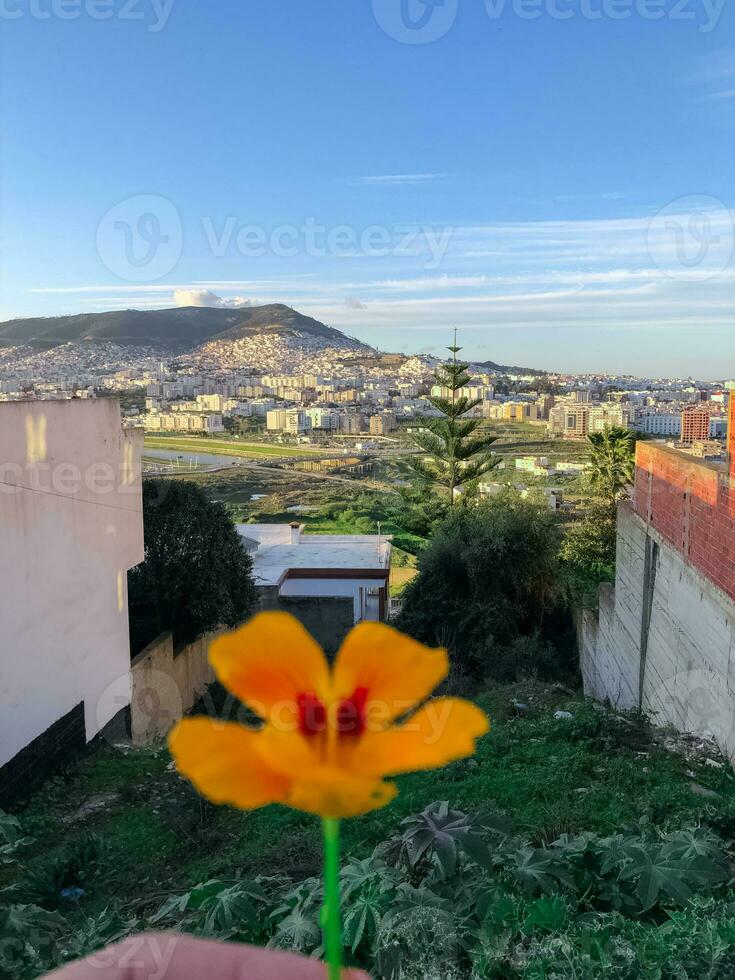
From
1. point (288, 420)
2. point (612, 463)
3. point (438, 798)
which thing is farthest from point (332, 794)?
point (288, 420)

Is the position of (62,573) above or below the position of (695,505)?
below

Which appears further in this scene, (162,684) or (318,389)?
(318,389)

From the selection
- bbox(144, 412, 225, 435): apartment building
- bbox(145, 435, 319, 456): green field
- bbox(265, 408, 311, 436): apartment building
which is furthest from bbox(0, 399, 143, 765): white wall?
bbox(265, 408, 311, 436): apartment building

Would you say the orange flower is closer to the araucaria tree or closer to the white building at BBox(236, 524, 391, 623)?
the white building at BBox(236, 524, 391, 623)

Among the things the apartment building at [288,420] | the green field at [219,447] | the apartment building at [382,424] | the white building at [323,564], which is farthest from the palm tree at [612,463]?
the apartment building at [288,420]

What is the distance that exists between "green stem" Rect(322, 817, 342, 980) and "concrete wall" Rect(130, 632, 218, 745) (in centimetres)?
784

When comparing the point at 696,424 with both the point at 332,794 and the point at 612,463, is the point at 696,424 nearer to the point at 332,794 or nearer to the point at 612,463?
the point at 612,463

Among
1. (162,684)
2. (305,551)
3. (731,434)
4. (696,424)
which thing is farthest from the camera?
(305,551)

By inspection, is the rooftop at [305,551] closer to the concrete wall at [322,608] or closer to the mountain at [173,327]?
the concrete wall at [322,608]

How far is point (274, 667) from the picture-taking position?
0.30 metres

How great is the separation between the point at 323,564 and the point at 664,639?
1015cm

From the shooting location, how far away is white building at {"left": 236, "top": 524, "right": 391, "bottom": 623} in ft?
45.0

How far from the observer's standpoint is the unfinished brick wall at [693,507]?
436cm

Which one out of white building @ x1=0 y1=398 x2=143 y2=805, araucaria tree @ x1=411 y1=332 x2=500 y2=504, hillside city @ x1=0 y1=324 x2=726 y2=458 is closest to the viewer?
white building @ x1=0 y1=398 x2=143 y2=805
